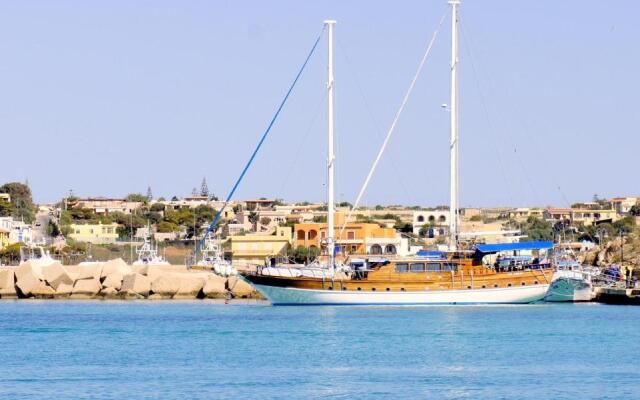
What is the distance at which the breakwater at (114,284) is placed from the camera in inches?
2699

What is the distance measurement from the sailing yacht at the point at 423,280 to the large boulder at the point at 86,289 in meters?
13.3

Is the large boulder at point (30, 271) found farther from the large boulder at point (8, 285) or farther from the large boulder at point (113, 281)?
the large boulder at point (113, 281)

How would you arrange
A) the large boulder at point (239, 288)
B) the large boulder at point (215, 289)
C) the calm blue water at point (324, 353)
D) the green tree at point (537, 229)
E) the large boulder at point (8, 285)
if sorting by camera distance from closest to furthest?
the calm blue water at point (324, 353), the large boulder at point (215, 289), the large boulder at point (239, 288), the large boulder at point (8, 285), the green tree at point (537, 229)

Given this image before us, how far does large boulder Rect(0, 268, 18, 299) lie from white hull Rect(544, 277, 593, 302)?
24.4 m

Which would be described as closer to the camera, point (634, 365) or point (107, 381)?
point (107, 381)

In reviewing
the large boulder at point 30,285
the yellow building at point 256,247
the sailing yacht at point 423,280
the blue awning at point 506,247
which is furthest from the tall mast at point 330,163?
the yellow building at point 256,247

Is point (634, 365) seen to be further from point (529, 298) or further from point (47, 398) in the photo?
point (529, 298)

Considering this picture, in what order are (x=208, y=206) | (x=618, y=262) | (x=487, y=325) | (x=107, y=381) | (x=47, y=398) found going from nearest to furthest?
(x=47, y=398)
(x=107, y=381)
(x=487, y=325)
(x=618, y=262)
(x=208, y=206)

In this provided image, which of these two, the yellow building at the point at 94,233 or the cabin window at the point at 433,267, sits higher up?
the yellow building at the point at 94,233

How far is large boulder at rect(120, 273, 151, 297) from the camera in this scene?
225 ft

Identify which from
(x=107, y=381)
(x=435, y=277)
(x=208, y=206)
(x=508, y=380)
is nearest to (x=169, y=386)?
(x=107, y=381)

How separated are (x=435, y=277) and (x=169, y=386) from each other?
26634mm

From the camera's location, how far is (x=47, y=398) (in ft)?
93.0

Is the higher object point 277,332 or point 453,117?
point 453,117
